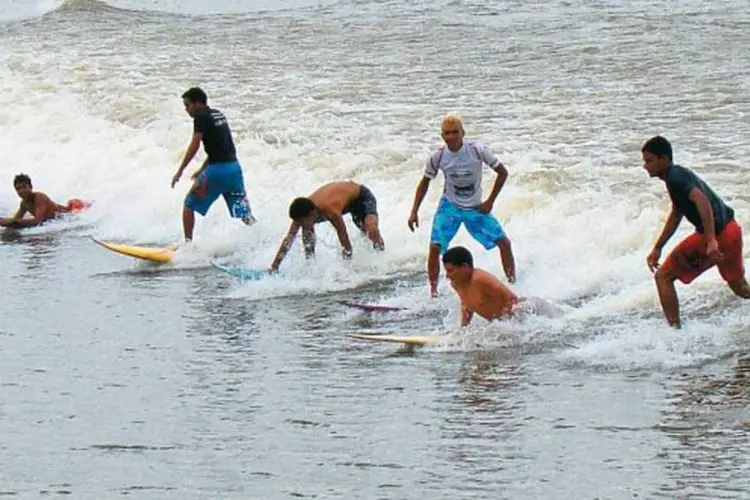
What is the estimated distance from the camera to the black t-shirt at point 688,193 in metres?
9.83

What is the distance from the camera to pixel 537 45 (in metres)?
28.0

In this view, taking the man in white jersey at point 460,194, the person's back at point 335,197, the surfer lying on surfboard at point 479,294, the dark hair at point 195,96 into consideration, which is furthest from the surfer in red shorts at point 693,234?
the dark hair at point 195,96

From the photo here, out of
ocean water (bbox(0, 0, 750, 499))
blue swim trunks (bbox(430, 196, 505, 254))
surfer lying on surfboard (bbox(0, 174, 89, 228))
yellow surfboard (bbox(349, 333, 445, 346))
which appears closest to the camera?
ocean water (bbox(0, 0, 750, 499))

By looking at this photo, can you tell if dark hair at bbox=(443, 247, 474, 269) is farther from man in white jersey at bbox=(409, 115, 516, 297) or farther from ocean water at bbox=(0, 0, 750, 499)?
man in white jersey at bbox=(409, 115, 516, 297)

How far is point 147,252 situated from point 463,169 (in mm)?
4017

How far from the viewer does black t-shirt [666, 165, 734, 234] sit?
9828mm

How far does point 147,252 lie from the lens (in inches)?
592

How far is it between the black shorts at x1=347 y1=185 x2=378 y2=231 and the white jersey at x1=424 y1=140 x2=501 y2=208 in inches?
66.9

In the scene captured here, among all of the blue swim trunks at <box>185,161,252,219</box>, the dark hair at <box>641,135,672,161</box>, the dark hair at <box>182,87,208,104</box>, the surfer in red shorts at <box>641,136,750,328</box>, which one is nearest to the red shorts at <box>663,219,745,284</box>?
the surfer in red shorts at <box>641,136,750,328</box>

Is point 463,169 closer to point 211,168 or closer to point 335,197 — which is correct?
point 335,197

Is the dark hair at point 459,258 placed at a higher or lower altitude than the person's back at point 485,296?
higher

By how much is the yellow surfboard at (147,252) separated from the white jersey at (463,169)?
3.52 metres

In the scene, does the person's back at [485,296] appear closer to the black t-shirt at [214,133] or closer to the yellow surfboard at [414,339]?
the yellow surfboard at [414,339]

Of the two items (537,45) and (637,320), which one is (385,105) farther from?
(637,320)
